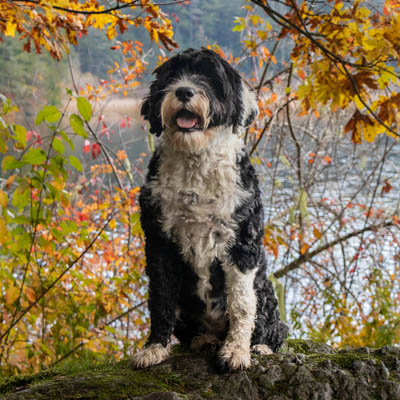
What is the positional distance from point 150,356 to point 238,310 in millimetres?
528

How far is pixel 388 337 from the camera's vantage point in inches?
171

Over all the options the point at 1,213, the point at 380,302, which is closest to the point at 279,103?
the point at 380,302

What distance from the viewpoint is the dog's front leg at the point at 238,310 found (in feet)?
7.88

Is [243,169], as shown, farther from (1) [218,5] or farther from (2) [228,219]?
(1) [218,5]

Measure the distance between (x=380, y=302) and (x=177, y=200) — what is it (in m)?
3.36

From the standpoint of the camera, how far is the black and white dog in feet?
7.37

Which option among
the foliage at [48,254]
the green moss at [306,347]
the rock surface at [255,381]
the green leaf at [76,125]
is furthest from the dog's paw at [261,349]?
the green leaf at [76,125]

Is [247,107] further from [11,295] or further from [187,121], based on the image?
[11,295]

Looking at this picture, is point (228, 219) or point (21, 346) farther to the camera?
point (21, 346)

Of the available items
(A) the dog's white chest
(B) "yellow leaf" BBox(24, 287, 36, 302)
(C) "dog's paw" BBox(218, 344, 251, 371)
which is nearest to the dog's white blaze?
(A) the dog's white chest

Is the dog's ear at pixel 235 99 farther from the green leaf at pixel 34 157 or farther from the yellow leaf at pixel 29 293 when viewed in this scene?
the yellow leaf at pixel 29 293

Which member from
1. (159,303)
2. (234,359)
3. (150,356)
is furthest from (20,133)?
(234,359)

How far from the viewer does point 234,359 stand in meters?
2.36

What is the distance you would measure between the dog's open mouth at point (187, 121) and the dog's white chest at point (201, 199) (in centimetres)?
17
